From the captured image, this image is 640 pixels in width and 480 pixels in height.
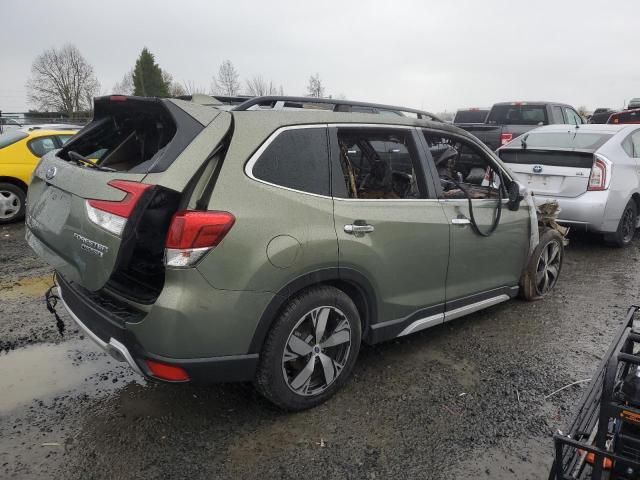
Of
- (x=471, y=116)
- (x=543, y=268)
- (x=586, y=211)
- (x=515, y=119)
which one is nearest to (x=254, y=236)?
(x=543, y=268)

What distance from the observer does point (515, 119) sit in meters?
11.9

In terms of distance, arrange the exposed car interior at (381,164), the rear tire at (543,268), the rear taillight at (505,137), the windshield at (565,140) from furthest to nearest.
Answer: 1. the rear taillight at (505,137)
2. the windshield at (565,140)
3. the rear tire at (543,268)
4. the exposed car interior at (381,164)

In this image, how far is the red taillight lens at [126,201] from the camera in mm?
2295

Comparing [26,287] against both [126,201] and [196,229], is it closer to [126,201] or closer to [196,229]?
[126,201]

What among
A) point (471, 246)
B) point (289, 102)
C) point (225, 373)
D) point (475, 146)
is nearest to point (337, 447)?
point (225, 373)

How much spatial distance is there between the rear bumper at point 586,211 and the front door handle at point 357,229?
160 inches

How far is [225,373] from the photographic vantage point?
2494 mm

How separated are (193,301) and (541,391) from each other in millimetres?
2340

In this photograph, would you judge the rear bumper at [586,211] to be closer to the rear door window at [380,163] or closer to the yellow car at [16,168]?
the rear door window at [380,163]

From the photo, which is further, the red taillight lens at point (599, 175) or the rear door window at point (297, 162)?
the red taillight lens at point (599, 175)

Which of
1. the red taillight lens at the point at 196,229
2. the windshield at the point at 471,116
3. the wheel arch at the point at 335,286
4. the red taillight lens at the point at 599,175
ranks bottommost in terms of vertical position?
the wheel arch at the point at 335,286

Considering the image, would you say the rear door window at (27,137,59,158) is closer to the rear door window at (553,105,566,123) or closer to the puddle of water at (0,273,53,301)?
the puddle of water at (0,273,53,301)

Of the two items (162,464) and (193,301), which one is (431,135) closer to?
(193,301)

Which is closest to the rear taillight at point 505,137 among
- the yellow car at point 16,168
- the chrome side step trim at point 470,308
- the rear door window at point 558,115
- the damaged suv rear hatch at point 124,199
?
the rear door window at point 558,115
